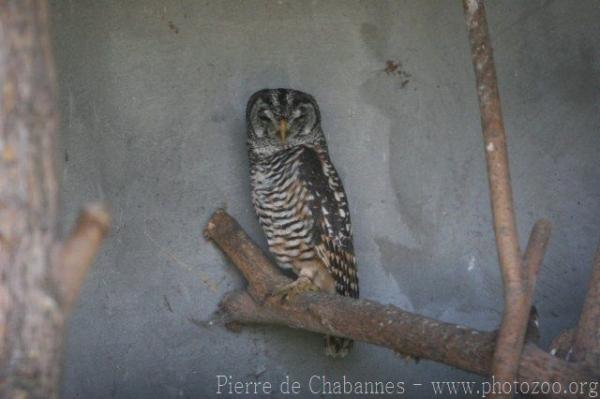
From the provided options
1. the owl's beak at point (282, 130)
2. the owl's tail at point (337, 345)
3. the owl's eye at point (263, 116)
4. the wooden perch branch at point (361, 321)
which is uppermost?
the owl's eye at point (263, 116)

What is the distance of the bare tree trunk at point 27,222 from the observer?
6.26 feet

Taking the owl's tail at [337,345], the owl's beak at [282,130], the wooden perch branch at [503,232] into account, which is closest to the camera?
the wooden perch branch at [503,232]

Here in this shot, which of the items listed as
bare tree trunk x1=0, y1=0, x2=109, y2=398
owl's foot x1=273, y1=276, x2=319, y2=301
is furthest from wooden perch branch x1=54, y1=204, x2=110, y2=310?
owl's foot x1=273, y1=276, x2=319, y2=301

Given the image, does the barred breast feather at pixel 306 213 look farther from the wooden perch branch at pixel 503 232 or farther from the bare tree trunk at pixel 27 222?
the bare tree trunk at pixel 27 222

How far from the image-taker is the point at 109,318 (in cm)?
466

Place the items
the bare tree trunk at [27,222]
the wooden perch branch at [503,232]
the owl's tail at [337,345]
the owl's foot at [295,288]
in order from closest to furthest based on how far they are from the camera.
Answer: the bare tree trunk at [27,222], the wooden perch branch at [503,232], the owl's foot at [295,288], the owl's tail at [337,345]

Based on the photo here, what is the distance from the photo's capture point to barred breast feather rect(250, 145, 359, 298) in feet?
14.8

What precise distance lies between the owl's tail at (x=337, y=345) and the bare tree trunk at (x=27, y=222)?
280 centimetres

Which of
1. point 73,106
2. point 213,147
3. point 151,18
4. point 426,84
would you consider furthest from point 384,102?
point 73,106

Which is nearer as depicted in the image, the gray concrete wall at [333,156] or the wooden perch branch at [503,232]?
the wooden perch branch at [503,232]

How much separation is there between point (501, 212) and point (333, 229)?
1.50m

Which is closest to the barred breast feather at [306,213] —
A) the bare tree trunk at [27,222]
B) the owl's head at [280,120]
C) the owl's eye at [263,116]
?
the owl's head at [280,120]

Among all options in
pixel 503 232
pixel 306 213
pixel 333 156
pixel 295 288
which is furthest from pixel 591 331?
pixel 333 156

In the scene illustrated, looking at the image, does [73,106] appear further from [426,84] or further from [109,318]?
[426,84]
